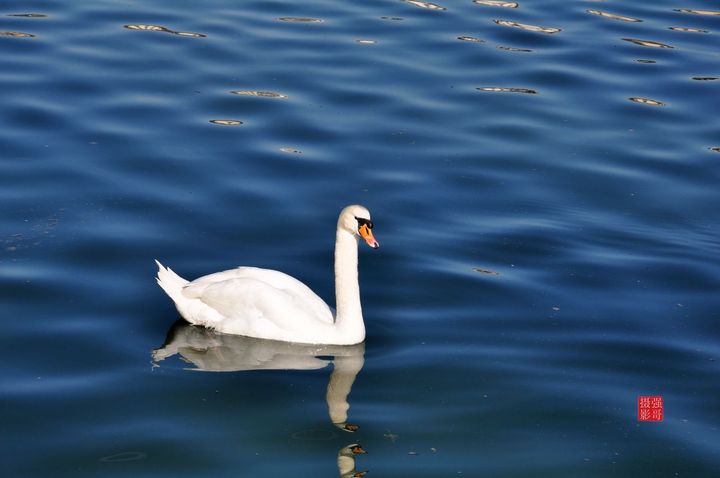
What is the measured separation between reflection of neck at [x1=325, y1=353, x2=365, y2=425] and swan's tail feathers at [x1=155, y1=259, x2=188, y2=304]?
1536mm

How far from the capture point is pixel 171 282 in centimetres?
1195

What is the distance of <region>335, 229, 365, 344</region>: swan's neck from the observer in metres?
11.7

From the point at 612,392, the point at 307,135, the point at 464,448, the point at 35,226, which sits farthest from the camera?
the point at 307,135

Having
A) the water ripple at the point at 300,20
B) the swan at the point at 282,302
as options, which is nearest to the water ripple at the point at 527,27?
the water ripple at the point at 300,20

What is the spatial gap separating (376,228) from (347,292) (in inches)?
108

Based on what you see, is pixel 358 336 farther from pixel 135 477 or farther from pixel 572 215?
pixel 572 215

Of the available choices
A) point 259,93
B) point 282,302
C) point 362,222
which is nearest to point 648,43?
point 259,93

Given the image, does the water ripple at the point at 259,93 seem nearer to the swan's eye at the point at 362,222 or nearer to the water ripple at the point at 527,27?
the water ripple at the point at 527,27

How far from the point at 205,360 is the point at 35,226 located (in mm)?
3277

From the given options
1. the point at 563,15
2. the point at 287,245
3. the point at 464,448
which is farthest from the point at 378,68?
the point at 464,448

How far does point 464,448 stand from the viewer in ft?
33.3

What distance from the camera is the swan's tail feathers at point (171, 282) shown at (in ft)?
39.0

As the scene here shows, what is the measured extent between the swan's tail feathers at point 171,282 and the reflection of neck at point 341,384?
5.04 ft

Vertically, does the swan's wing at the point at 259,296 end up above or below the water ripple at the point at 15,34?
below
